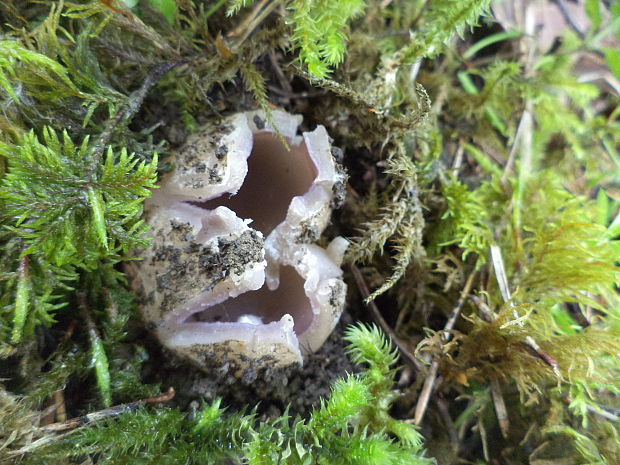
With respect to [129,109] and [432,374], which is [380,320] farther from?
[129,109]

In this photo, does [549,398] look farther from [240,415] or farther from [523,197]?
[240,415]

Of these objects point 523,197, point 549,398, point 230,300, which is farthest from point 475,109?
point 230,300

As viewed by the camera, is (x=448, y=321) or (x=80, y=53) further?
(x=448, y=321)

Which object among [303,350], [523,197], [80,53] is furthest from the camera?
[523,197]

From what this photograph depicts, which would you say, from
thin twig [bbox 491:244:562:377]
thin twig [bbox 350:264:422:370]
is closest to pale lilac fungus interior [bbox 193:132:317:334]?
thin twig [bbox 350:264:422:370]

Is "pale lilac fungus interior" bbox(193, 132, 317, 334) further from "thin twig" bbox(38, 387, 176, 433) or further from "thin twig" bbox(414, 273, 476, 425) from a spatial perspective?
"thin twig" bbox(414, 273, 476, 425)
